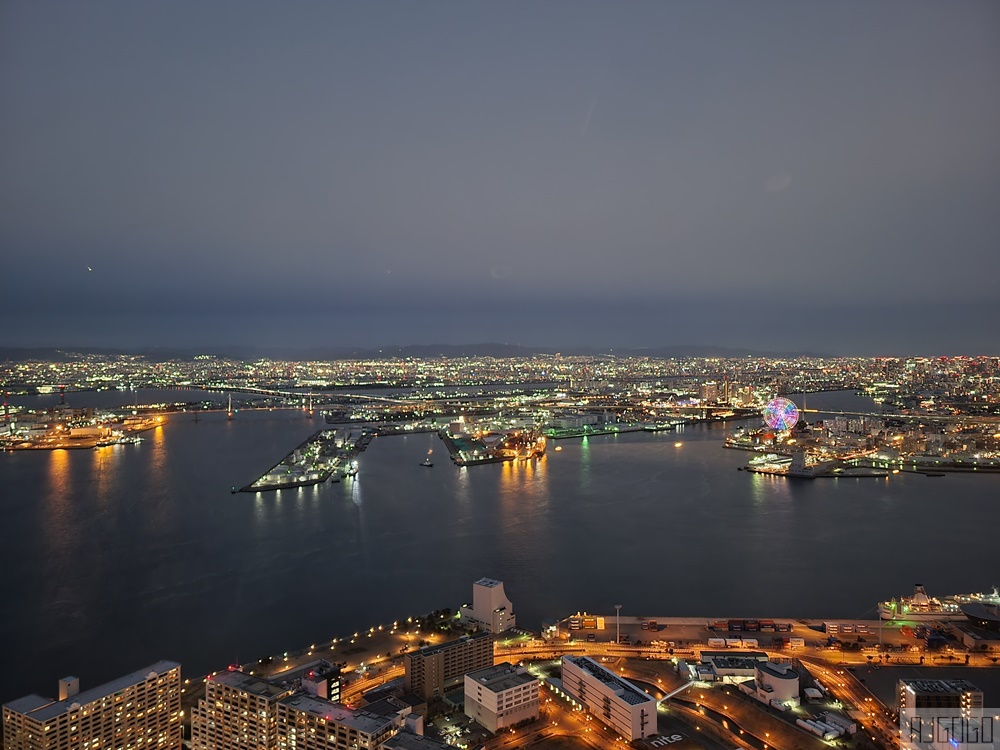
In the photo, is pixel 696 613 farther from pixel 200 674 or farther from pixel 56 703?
pixel 56 703

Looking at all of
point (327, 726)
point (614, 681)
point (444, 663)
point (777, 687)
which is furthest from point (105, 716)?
point (777, 687)

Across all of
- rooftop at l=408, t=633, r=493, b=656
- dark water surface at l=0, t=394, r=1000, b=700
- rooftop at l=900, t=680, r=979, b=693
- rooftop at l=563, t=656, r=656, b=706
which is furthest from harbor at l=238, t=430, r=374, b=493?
rooftop at l=900, t=680, r=979, b=693

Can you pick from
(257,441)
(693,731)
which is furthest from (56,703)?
(257,441)

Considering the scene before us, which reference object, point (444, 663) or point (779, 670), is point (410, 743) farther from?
point (779, 670)

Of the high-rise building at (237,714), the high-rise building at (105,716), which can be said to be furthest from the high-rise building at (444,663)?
the high-rise building at (105,716)
